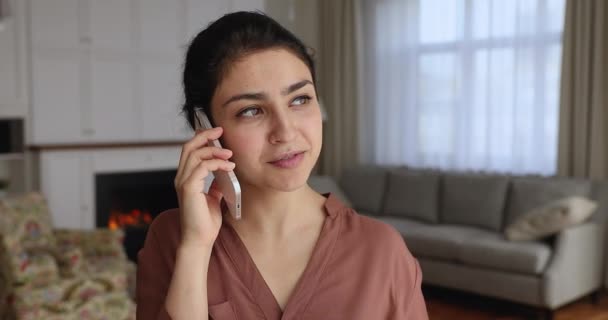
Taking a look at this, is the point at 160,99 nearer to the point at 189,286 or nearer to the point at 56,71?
the point at 56,71

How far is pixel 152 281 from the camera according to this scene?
3.81 ft

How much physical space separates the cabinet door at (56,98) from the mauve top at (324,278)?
4.41 metres

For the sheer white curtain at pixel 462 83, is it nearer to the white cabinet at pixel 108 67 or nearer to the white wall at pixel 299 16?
the white wall at pixel 299 16

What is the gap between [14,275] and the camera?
306 centimetres

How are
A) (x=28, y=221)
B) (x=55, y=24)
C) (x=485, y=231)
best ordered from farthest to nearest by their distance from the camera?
1. (x=55, y=24)
2. (x=485, y=231)
3. (x=28, y=221)

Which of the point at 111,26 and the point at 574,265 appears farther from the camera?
the point at 111,26

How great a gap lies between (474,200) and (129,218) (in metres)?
2.98

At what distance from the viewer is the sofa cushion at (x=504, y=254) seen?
4039mm

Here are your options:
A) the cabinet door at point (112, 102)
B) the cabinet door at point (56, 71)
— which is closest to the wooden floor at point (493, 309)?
the cabinet door at point (112, 102)

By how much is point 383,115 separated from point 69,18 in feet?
9.19

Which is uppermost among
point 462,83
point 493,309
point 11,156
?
point 462,83

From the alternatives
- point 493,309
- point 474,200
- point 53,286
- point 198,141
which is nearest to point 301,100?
point 198,141

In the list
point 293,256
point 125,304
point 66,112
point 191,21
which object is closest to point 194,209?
point 293,256

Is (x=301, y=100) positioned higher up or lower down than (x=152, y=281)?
higher up
